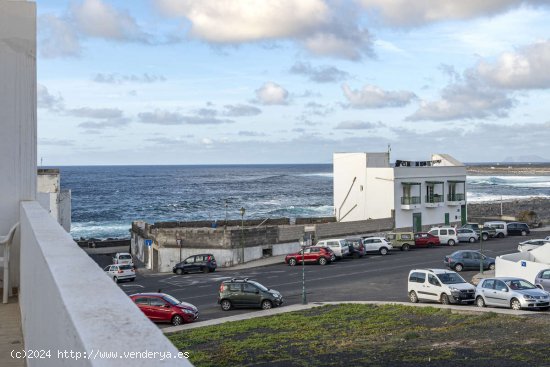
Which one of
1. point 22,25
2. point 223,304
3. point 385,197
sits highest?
point 22,25

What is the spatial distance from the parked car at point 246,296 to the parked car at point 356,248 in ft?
61.1

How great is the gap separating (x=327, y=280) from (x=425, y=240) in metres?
17.5

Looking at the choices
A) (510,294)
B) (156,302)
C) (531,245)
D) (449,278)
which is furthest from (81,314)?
(531,245)

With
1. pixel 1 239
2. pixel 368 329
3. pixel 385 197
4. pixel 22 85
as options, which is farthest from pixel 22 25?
pixel 385 197

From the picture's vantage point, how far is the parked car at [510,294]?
26.6 m

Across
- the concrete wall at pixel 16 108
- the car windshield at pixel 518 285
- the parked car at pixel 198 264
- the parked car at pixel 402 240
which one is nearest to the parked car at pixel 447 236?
the parked car at pixel 402 240

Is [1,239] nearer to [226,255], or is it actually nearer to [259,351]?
[259,351]

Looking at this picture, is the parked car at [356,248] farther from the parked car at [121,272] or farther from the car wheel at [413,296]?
the car wheel at [413,296]

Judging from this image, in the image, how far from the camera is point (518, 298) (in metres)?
26.7

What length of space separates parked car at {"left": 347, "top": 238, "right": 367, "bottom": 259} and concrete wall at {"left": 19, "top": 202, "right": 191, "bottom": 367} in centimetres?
4298

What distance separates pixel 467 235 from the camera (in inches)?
2160

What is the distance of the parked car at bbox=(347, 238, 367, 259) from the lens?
4855cm

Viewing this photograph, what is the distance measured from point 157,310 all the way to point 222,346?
283 inches

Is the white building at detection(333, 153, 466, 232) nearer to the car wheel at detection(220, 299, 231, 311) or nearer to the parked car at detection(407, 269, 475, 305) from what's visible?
the parked car at detection(407, 269, 475, 305)
